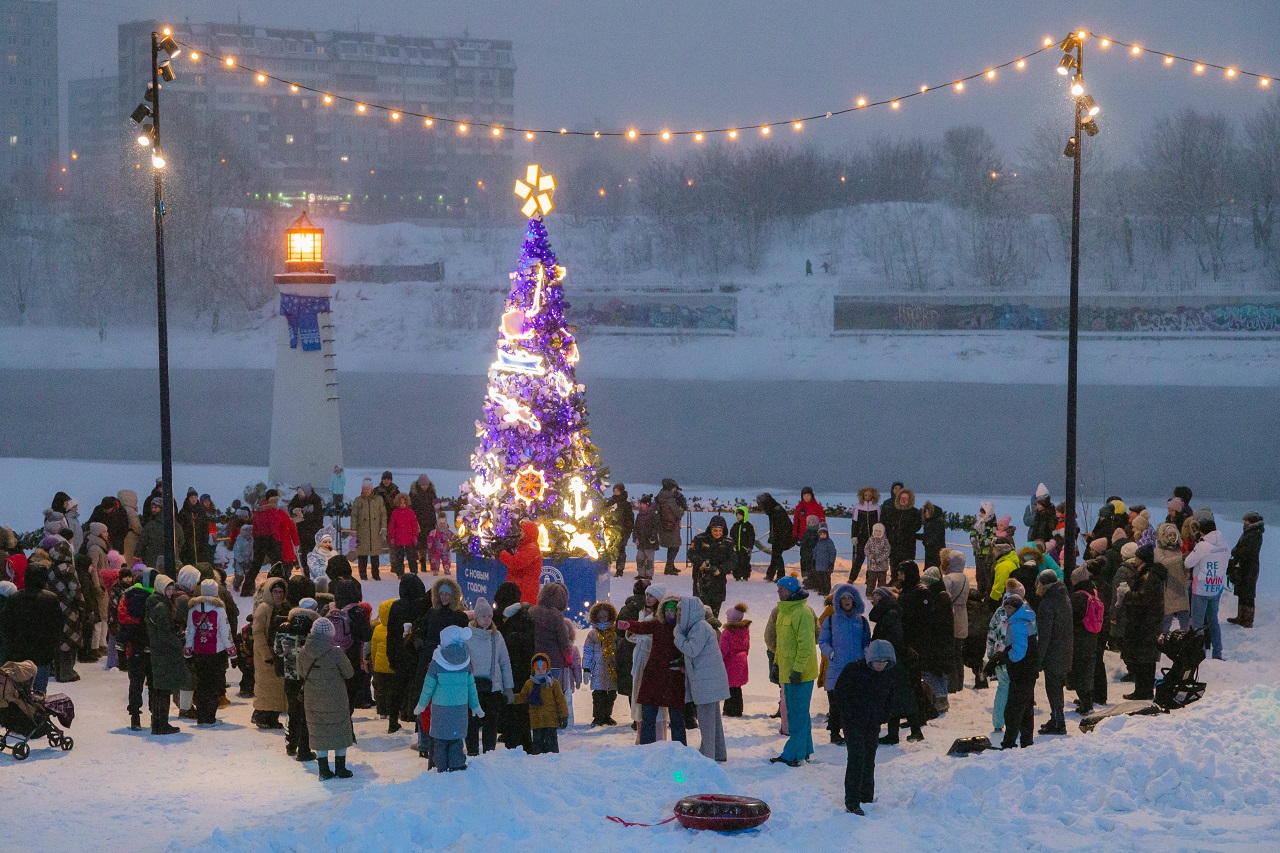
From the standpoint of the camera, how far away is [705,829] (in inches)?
349

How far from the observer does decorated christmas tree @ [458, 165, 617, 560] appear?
54.6 ft

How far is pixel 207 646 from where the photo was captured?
37.8 feet

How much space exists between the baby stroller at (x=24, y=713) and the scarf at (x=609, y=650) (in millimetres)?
4061

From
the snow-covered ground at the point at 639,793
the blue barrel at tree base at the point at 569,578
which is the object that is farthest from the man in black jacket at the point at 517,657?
the blue barrel at tree base at the point at 569,578

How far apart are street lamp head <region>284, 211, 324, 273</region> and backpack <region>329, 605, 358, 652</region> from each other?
12069 millimetres

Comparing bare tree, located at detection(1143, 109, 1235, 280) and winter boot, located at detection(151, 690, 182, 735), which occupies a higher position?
bare tree, located at detection(1143, 109, 1235, 280)

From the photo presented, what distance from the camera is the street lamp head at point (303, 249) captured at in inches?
885

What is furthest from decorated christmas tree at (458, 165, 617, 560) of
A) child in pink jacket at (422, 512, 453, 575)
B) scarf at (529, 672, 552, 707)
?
scarf at (529, 672, 552, 707)

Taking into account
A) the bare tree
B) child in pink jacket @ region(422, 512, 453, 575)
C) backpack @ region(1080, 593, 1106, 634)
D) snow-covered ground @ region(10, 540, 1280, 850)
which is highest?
the bare tree

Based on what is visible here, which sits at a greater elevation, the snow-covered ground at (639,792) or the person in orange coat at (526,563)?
the person in orange coat at (526,563)

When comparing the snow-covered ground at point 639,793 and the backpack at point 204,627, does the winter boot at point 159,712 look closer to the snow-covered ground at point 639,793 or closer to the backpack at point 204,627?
the snow-covered ground at point 639,793

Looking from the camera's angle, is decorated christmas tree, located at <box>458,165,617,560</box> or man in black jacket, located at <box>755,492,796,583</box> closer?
decorated christmas tree, located at <box>458,165,617,560</box>

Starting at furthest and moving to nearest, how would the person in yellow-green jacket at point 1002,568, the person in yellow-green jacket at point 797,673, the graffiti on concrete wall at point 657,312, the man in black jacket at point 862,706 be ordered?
1. the graffiti on concrete wall at point 657,312
2. the person in yellow-green jacket at point 1002,568
3. the person in yellow-green jacket at point 797,673
4. the man in black jacket at point 862,706

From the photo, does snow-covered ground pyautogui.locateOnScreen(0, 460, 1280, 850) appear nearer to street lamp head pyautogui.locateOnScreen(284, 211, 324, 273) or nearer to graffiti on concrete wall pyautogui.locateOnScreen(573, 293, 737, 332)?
street lamp head pyautogui.locateOnScreen(284, 211, 324, 273)
